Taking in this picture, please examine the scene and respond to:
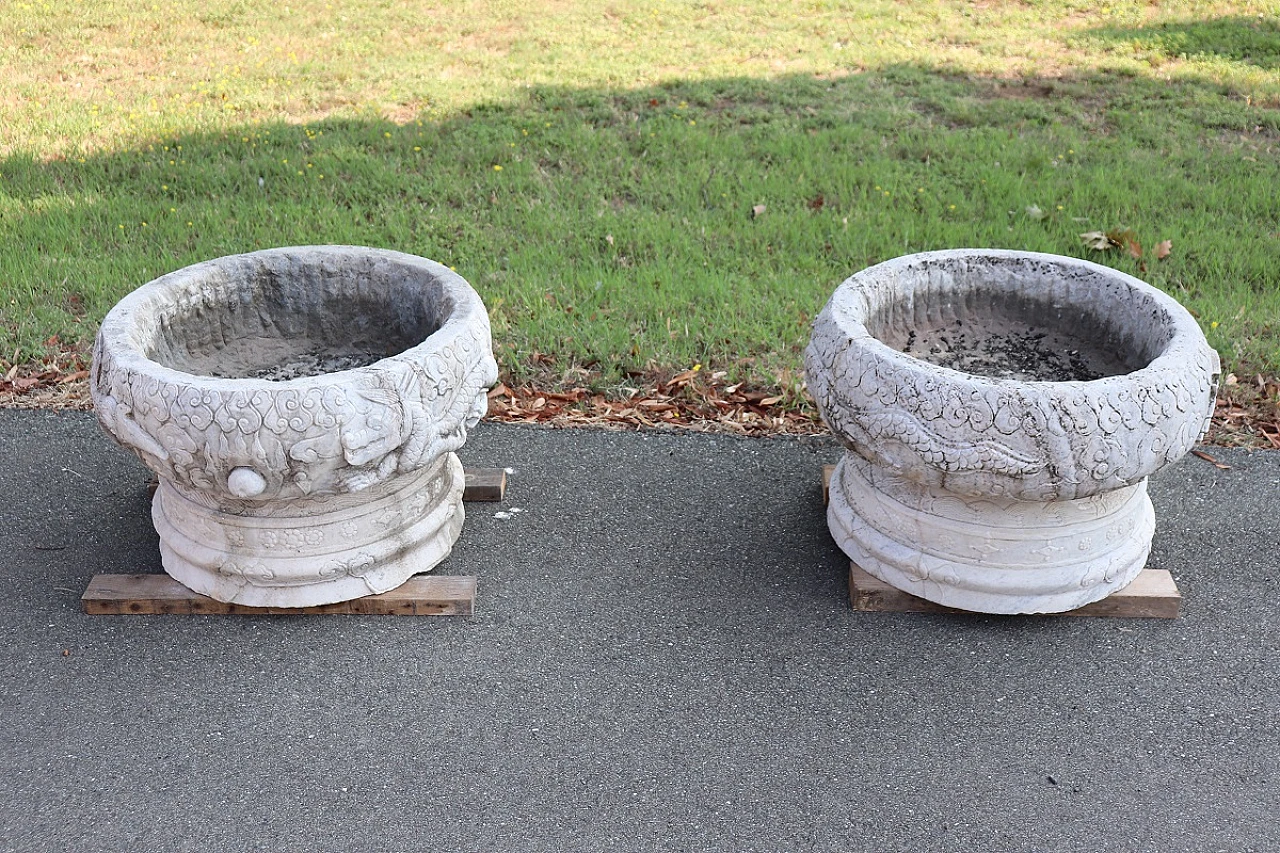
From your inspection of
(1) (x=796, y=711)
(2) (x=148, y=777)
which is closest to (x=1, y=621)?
(2) (x=148, y=777)

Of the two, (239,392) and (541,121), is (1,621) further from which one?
(541,121)

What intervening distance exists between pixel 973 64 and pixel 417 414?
546 cm

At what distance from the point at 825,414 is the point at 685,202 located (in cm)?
267

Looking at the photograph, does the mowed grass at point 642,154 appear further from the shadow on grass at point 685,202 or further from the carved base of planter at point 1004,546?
the carved base of planter at point 1004,546

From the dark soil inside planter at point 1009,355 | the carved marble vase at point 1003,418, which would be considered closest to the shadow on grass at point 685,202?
the dark soil inside planter at point 1009,355

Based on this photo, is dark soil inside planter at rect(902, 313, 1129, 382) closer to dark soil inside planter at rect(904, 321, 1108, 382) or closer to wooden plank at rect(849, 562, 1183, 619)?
dark soil inside planter at rect(904, 321, 1108, 382)

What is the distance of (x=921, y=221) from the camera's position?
489cm

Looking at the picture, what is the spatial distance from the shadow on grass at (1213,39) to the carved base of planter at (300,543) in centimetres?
621

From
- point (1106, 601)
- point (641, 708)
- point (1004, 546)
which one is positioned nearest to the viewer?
point (641, 708)

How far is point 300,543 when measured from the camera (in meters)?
2.65

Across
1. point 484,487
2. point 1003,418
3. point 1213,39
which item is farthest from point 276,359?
point 1213,39

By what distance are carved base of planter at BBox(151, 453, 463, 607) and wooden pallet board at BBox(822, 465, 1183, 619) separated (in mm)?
A: 1148

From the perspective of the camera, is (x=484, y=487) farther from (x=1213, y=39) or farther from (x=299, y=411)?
(x=1213, y=39)

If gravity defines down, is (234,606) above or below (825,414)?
below
